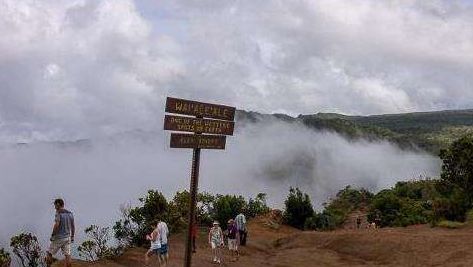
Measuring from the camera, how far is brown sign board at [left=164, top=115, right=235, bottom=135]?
12.5 m

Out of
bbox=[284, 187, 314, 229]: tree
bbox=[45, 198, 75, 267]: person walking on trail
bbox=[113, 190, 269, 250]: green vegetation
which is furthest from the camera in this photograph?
bbox=[284, 187, 314, 229]: tree

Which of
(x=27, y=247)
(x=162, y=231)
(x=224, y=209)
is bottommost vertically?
(x=27, y=247)

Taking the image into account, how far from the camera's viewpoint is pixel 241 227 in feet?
90.5

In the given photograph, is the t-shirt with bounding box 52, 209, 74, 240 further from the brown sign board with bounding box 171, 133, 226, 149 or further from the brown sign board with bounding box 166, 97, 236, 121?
the brown sign board with bounding box 166, 97, 236, 121

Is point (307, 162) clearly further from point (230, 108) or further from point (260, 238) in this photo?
point (230, 108)

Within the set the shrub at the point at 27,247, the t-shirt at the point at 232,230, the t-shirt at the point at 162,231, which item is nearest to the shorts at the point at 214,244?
the t-shirt at the point at 232,230

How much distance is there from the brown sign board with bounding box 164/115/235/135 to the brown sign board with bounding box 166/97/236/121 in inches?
4.8

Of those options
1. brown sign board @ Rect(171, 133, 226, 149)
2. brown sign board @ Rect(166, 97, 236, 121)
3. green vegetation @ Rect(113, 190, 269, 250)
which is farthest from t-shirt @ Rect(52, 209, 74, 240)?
green vegetation @ Rect(113, 190, 269, 250)

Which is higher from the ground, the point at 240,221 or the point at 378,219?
the point at 240,221

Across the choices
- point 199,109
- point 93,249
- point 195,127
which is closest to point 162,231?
point 195,127

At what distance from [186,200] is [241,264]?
58.0ft

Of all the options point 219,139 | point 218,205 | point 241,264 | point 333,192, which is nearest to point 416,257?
point 241,264

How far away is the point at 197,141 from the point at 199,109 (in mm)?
720

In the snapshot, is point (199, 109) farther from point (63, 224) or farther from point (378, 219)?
point (378, 219)
